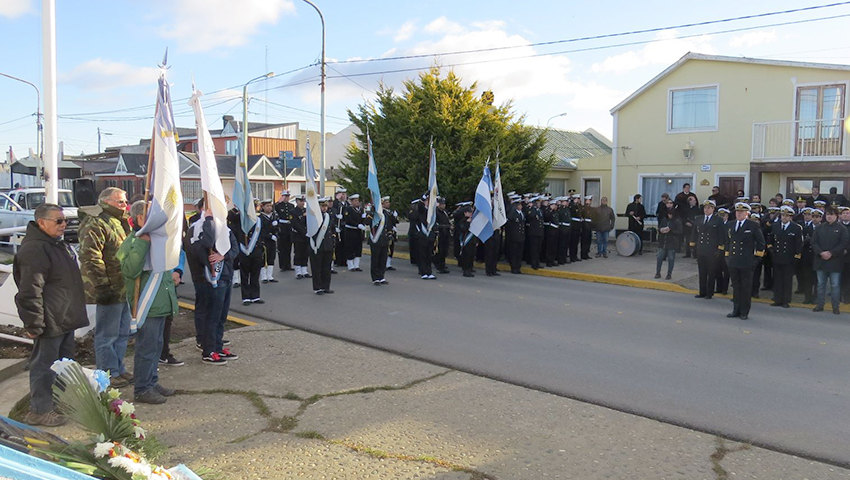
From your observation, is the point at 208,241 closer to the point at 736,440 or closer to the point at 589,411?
the point at 589,411

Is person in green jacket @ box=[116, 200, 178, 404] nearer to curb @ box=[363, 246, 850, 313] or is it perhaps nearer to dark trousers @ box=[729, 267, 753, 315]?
dark trousers @ box=[729, 267, 753, 315]

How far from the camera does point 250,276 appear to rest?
11.3 metres

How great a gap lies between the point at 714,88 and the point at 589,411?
17017 mm

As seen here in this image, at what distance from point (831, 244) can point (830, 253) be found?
0.18 metres

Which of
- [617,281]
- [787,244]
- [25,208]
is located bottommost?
[617,281]

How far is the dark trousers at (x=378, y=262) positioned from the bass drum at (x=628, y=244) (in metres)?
7.77

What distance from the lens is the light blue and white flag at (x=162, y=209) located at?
589cm

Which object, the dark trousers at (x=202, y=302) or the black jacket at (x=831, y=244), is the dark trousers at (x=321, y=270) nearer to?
the dark trousers at (x=202, y=302)

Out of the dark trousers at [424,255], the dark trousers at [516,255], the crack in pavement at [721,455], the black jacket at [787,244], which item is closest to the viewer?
the crack in pavement at [721,455]

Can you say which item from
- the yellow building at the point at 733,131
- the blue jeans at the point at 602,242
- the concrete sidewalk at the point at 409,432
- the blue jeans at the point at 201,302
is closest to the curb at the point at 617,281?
the blue jeans at the point at 602,242

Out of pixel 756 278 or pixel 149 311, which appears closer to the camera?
pixel 149 311

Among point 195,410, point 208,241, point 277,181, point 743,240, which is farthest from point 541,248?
point 277,181

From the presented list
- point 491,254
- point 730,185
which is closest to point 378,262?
point 491,254

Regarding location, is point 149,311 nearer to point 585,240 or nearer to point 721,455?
point 721,455
